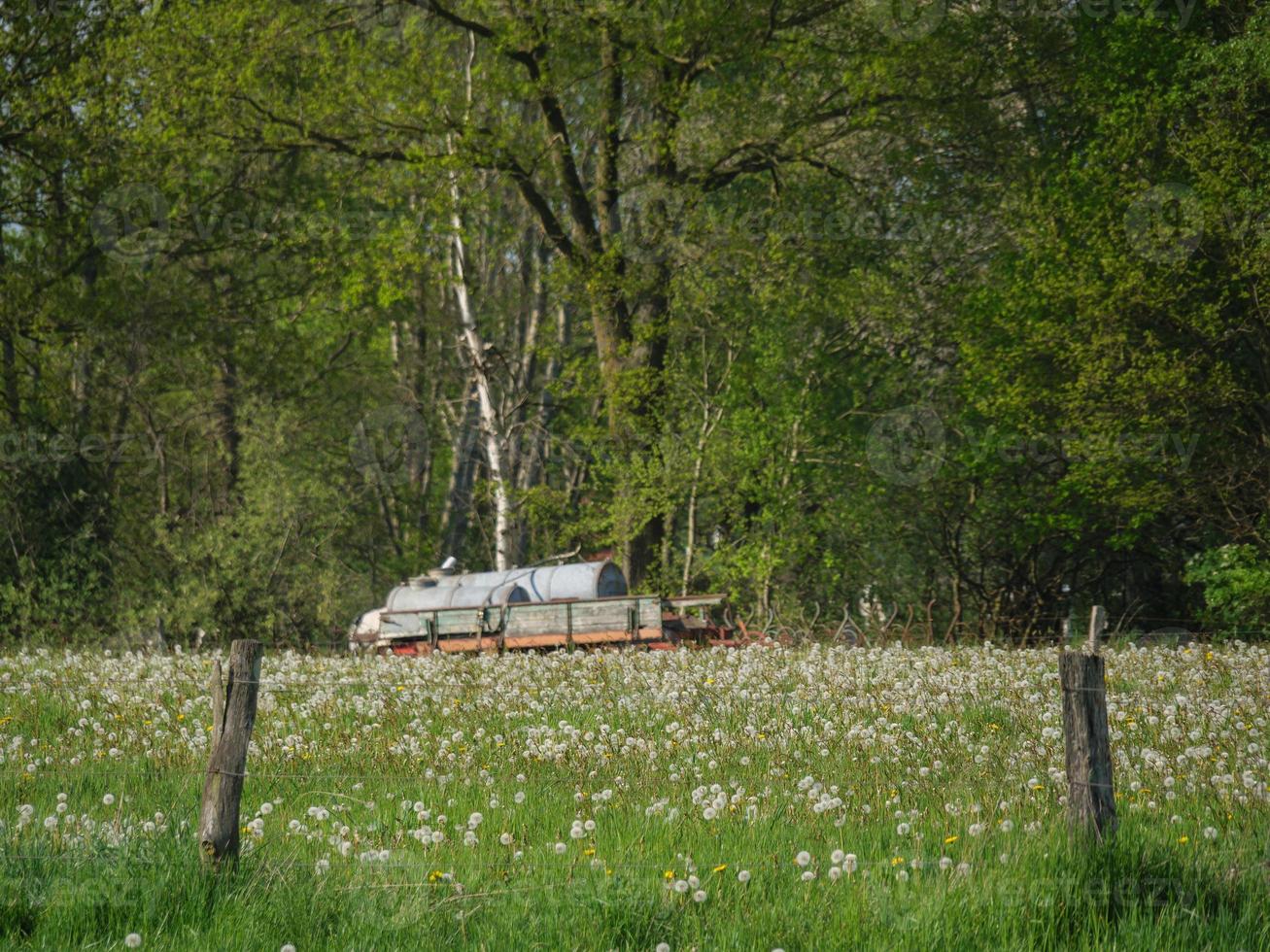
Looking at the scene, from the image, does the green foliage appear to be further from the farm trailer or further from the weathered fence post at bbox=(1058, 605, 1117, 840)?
the weathered fence post at bbox=(1058, 605, 1117, 840)

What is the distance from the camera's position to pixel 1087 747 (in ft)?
21.5

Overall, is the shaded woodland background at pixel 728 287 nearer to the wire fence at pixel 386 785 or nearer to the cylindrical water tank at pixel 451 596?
the cylindrical water tank at pixel 451 596

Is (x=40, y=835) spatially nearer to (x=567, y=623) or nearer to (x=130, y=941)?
(x=130, y=941)

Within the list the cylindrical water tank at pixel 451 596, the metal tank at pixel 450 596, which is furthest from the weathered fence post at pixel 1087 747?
the cylindrical water tank at pixel 451 596

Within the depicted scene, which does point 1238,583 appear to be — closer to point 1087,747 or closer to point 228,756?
point 1087,747

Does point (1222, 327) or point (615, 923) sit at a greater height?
point (1222, 327)

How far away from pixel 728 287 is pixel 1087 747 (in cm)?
1846

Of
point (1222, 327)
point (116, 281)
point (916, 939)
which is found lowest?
point (916, 939)

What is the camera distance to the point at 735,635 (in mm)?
20844

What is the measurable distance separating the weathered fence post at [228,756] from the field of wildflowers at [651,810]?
138 mm

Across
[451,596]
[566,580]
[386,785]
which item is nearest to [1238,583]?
[566,580]

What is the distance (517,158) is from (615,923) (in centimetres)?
1918

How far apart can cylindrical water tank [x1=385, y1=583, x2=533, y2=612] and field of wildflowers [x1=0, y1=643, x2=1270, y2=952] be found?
8.46m

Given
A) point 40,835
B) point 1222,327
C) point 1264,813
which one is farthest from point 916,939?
point 1222,327
